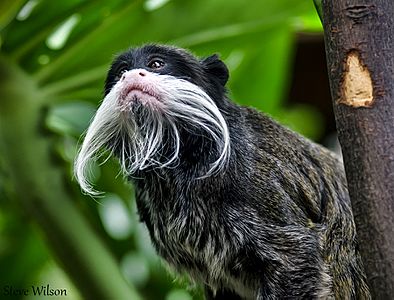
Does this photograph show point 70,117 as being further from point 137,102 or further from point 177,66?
point 137,102

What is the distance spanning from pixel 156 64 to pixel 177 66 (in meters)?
0.07

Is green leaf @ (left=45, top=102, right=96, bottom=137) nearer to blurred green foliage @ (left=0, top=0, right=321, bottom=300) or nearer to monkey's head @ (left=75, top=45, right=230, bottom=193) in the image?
blurred green foliage @ (left=0, top=0, right=321, bottom=300)

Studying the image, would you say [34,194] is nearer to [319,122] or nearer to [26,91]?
[26,91]

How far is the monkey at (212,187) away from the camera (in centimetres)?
300

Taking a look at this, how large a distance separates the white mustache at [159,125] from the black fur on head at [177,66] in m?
0.06

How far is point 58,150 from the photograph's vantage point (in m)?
3.98

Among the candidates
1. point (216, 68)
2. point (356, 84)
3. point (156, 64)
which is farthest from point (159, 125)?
point (356, 84)

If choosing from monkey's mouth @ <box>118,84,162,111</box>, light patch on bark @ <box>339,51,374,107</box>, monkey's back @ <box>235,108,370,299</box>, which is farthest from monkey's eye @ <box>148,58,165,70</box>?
light patch on bark @ <box>339,51,374,107</box>

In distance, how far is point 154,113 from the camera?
2992 millimetres

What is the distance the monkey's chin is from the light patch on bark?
2.60ft

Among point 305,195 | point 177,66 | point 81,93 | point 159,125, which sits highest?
point 177,66

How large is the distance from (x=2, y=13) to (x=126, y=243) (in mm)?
1375

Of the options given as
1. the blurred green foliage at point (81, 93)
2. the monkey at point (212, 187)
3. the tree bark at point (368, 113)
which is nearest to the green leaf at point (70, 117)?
the blurred green foliage at point (81, 93)

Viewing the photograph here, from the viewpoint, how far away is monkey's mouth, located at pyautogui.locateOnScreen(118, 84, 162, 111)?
9.62 ft
